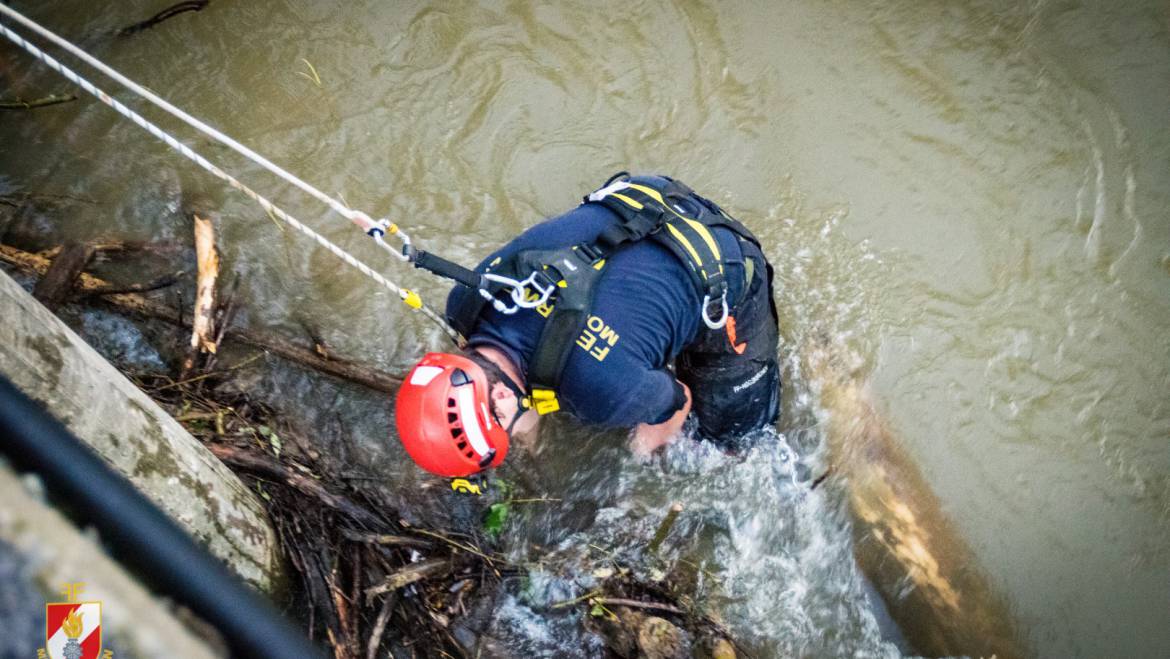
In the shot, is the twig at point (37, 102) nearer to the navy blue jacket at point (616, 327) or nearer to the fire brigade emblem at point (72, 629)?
the navy blue jacket at point (616, 327)

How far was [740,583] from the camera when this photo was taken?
4027 millimetres

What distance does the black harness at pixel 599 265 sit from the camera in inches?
114

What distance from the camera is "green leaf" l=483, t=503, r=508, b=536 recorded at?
389 cm

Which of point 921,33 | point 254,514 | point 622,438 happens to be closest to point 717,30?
point 921,33

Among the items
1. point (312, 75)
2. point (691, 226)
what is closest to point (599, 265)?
point (691, 226)

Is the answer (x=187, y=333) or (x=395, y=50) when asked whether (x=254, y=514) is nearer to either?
(x=187, y=333)

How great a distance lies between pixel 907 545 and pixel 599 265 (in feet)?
7.89

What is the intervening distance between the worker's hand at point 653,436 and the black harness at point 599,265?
33.5 inches

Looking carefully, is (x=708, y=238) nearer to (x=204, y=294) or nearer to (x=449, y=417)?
(x=449, y=417)

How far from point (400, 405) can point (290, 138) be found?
250 cm

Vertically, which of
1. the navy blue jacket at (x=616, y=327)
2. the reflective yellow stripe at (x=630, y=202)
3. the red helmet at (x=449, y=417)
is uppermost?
the reflective yellow stripe at (x=630, y=202)

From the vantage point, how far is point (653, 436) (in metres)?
4.12

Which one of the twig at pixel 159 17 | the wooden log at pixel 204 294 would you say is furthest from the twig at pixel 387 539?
the twig at pixel 159 17

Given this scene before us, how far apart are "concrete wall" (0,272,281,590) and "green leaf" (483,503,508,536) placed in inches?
47.4
